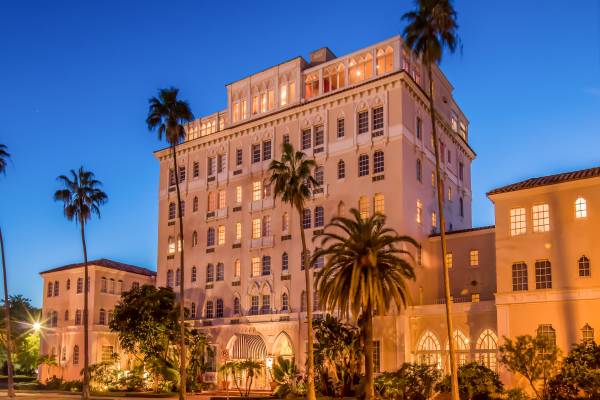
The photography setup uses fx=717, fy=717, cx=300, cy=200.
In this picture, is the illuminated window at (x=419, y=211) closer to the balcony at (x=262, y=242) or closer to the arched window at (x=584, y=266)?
the balcony at (x=262, y=242)

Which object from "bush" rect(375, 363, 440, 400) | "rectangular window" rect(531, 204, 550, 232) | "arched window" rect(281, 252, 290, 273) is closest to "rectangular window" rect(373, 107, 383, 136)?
"arched window" rect(281, 252, 290, 273)

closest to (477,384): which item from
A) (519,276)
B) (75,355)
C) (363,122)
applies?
(519,276)

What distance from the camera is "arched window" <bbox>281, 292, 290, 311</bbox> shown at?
200ft

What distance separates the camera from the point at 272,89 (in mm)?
66750

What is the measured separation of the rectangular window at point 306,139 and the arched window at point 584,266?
86.4 ft

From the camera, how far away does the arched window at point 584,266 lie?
4288 centimetres

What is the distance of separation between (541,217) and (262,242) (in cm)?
2648

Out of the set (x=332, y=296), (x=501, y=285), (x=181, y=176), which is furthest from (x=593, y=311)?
(x=181, y=176)

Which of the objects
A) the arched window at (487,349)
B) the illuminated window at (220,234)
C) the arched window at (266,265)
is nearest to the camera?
the arched window at (487,349)

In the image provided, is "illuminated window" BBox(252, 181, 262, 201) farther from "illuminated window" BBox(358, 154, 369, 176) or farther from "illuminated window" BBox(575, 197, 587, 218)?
"illuminated window" BBox(575, 197, 587, 218)

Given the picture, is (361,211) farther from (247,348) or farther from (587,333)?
(587,333)

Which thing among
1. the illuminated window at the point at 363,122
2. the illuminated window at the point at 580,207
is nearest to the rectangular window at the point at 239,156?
the illuminated window at the point at 363,122

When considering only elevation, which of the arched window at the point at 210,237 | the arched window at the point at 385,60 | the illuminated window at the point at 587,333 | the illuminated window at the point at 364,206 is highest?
the arched window at the point at 385,60

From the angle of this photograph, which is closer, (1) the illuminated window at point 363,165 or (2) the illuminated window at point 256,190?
(1) the illuminated window at point 363,165
